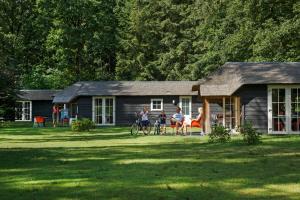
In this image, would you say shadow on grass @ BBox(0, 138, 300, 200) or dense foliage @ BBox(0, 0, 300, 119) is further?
dense foliage @ BBox(0, 0, 300, 119)

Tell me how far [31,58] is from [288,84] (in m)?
37.5

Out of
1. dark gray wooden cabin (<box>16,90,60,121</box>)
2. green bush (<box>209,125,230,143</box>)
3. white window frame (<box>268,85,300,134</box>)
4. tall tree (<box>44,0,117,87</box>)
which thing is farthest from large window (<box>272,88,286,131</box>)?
tall tree (<box>44,0,117,87</box>)

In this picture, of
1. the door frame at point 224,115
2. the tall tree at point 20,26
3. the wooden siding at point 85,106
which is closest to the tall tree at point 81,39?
the tall tree at point 20,26

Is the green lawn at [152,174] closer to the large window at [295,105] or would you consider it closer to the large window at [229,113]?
the large window at [295,105]

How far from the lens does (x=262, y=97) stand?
85.8 feet

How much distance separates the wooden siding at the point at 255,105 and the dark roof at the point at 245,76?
1.55 ft

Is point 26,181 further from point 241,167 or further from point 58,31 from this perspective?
point 58,31

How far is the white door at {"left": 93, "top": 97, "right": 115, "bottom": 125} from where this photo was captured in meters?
39.8

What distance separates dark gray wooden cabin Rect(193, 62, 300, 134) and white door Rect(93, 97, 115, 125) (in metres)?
13.5

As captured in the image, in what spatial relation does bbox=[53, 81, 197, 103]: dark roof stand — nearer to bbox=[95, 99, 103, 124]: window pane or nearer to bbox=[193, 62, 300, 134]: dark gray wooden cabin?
bbox=[95, 99, 103, 124]: window pane

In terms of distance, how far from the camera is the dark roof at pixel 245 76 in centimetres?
2570

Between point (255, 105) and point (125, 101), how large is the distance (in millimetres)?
15333

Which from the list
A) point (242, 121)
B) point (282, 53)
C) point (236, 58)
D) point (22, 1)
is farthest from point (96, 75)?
point (242, 121)

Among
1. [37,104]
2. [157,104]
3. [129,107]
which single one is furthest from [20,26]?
[157,104]
